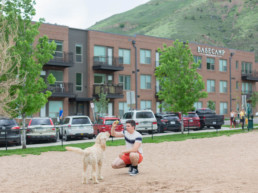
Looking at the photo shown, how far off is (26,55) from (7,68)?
1502 mm

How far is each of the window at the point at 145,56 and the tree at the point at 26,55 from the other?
27837mm

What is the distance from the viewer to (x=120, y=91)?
4256 cm

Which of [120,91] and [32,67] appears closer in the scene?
[32,67]

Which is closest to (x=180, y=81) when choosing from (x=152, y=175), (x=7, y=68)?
(x=7, y=68)

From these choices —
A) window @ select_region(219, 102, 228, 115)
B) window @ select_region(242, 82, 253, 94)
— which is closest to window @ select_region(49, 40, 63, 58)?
window @ select_region(219, 102, 228, 115)

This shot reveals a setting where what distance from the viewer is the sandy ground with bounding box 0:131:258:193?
25.6 feet

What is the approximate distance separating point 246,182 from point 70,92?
1259 inches

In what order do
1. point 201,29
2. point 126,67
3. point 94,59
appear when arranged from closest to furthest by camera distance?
1. point 94,59
2. point 126,67
3. point 201,29

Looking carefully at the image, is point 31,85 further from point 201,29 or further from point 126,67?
point 201,29

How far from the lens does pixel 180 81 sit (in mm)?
26953

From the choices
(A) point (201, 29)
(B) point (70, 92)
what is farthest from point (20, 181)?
(A) point (201, 29)

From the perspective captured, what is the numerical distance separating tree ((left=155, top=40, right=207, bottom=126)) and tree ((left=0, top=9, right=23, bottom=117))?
12.4m

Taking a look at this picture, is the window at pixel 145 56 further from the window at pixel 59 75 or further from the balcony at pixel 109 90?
the window at pixel 59 75

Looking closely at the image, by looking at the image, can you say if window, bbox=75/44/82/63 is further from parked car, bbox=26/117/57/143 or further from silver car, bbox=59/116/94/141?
parked car, bbox=26/117/57/143
